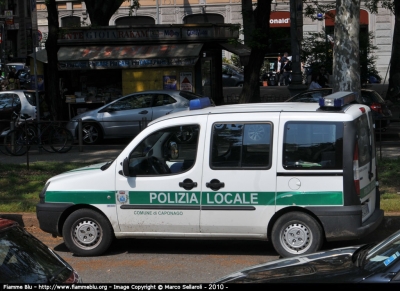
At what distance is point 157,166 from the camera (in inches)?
323

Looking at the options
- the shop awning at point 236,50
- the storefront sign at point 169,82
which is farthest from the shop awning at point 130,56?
the shop awning at point 236,50

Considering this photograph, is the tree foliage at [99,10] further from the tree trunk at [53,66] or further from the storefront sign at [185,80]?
the storefront sign at [185,80]

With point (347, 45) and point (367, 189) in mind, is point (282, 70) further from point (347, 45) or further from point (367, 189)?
Answer: point (367, 189)

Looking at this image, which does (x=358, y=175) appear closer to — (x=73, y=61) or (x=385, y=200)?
(x=385, y=200)

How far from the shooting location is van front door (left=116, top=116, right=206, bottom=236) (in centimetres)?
798

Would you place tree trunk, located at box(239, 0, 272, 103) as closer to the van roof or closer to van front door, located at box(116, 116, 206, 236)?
the van roof

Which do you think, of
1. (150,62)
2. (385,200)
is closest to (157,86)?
(150,62)

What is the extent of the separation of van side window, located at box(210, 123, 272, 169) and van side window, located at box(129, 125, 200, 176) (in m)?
0.29

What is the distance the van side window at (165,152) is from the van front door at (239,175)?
0.26m

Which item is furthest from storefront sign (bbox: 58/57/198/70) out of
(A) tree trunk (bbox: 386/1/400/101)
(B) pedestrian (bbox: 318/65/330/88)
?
(A) tree trunk (bbox: 386/1/400/101)

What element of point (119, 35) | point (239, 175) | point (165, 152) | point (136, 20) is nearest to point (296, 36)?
point (119, 35)

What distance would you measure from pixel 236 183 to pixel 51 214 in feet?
7.98

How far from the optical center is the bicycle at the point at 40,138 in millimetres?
16484

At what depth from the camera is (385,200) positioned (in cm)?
1016
